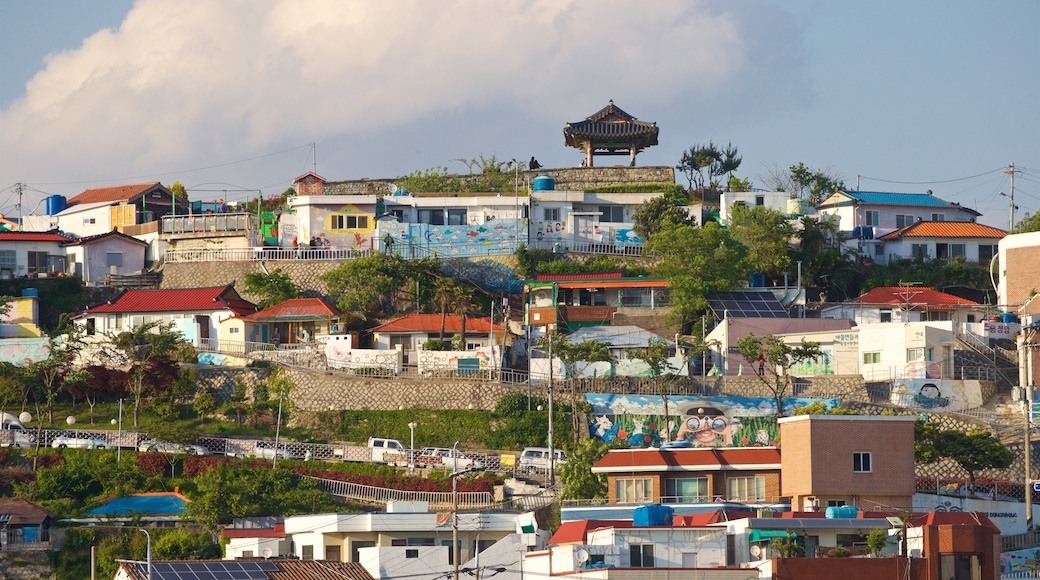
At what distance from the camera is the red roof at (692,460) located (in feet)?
168

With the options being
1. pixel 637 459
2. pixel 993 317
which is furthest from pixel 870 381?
pixel 637 459

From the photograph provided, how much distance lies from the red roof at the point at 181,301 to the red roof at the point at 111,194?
15279 mm

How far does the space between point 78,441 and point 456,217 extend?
23.8 meters

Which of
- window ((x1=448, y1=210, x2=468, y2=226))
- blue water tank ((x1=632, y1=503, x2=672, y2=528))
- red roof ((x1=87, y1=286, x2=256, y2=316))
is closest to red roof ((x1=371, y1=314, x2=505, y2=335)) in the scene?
red roof ((x1=87, y1=286, x2=256, y2=316))

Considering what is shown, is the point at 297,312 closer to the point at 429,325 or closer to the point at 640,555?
the point at 429,325

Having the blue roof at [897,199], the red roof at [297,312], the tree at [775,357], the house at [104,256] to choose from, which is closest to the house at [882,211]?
the blue roof at [897,199]

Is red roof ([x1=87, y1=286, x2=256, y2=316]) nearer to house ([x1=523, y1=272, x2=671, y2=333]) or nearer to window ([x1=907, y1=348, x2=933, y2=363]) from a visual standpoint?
house ([x1=523, y1=272, x2=671, y2=333])

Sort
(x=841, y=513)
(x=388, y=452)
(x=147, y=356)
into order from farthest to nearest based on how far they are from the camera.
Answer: (x=147, y=356), (x=388, y=452), (x=841, y=513)

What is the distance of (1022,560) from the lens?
50.0m

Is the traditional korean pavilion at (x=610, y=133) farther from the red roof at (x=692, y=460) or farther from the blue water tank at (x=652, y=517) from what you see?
the blue water tank at (x=652, y=517)

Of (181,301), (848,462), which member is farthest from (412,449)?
A: (848,462)

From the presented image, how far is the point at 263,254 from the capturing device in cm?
8000

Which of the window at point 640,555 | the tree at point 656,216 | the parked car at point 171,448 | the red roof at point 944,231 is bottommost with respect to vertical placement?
the window at point 640,555

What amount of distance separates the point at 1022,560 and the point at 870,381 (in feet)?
61.0
